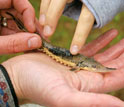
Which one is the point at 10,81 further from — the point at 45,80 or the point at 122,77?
the point at 122,77

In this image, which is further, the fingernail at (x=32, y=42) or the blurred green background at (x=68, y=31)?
the blurred green background at (x=68, y=31)

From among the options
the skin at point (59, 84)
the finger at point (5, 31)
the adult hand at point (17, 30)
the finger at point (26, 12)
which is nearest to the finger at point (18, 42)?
the adult hand at point (17, 30)

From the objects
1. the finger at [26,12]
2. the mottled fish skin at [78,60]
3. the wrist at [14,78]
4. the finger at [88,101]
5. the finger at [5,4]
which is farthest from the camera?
the finger at [5,4]

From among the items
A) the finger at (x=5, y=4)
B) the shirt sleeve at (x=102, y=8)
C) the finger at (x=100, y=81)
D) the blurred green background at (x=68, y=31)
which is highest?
the shirt sleeve at (x=102, y=8)

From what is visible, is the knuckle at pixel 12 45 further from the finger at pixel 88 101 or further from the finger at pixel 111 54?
the finger at pixel 111 54

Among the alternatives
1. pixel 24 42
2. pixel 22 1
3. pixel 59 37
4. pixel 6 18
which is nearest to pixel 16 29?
pixel 6 18
